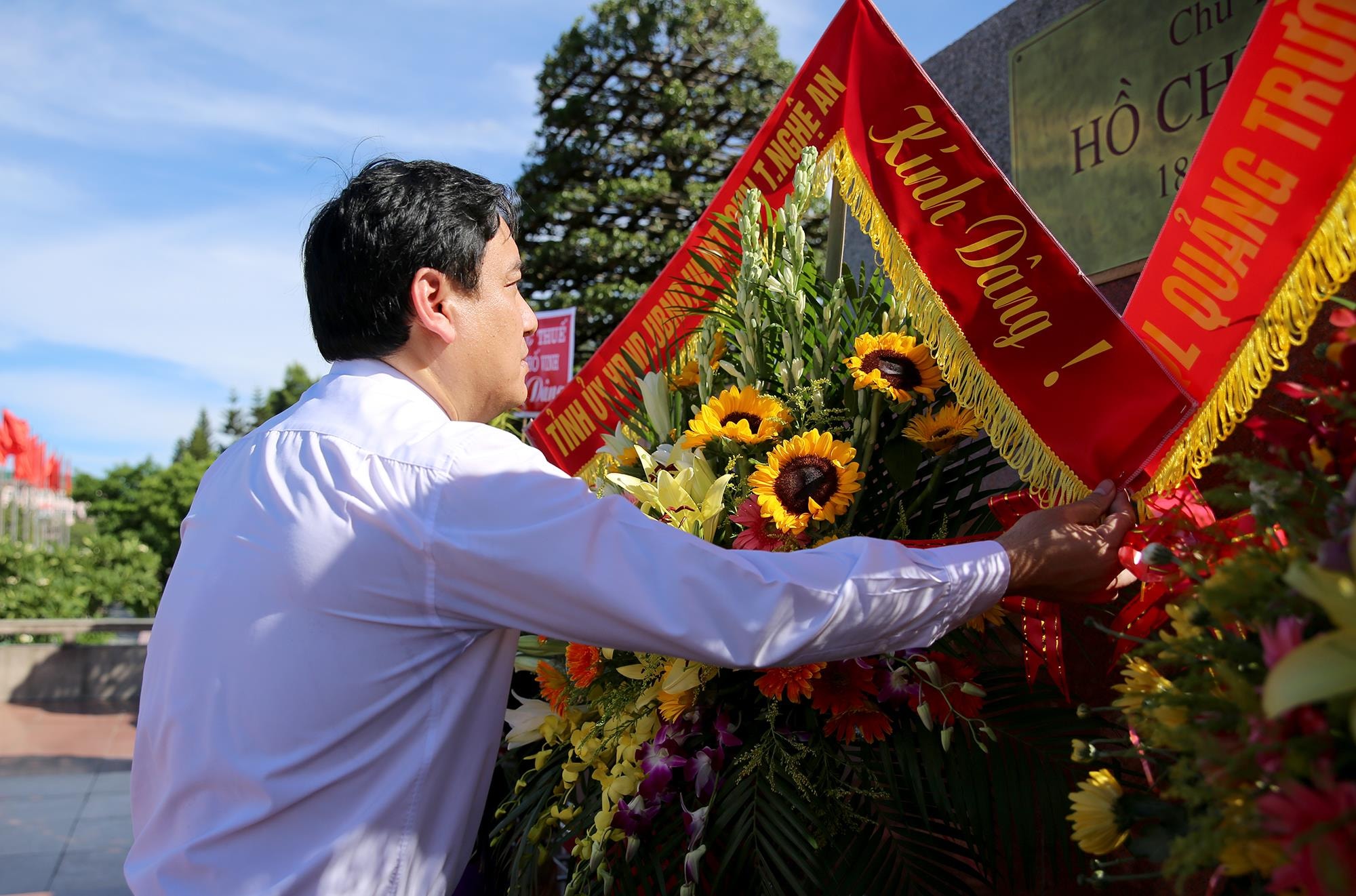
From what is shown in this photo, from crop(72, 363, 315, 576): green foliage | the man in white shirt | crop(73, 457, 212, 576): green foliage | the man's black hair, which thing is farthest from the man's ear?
crop(73, 457, 212, 576): green foliage

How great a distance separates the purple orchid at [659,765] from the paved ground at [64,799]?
3.98 meters

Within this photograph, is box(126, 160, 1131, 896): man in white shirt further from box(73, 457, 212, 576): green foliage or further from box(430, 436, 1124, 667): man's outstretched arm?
box(73, 457, 212, 576): green foliage

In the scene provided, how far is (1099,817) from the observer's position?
103 centimetres

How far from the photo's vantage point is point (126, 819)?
595cm

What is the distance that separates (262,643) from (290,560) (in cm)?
11

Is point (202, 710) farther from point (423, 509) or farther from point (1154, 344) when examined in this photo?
point (1154, 344)

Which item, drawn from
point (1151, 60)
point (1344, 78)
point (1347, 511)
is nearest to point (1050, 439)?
point (1344, 78)

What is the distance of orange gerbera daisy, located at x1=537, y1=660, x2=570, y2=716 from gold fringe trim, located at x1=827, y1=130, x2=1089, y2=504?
827mm

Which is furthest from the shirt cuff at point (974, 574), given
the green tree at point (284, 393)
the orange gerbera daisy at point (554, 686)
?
the green tree at point (284, 393)

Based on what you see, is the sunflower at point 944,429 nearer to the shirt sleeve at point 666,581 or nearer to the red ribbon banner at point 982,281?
the red ribbon banner at point 982,281

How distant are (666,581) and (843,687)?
1.25 ft

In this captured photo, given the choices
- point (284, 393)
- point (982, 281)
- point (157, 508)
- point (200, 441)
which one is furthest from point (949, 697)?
point (200, 441)

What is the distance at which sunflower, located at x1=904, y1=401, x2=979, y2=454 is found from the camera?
1.66m

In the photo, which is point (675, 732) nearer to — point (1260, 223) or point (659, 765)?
point (659, 765)
